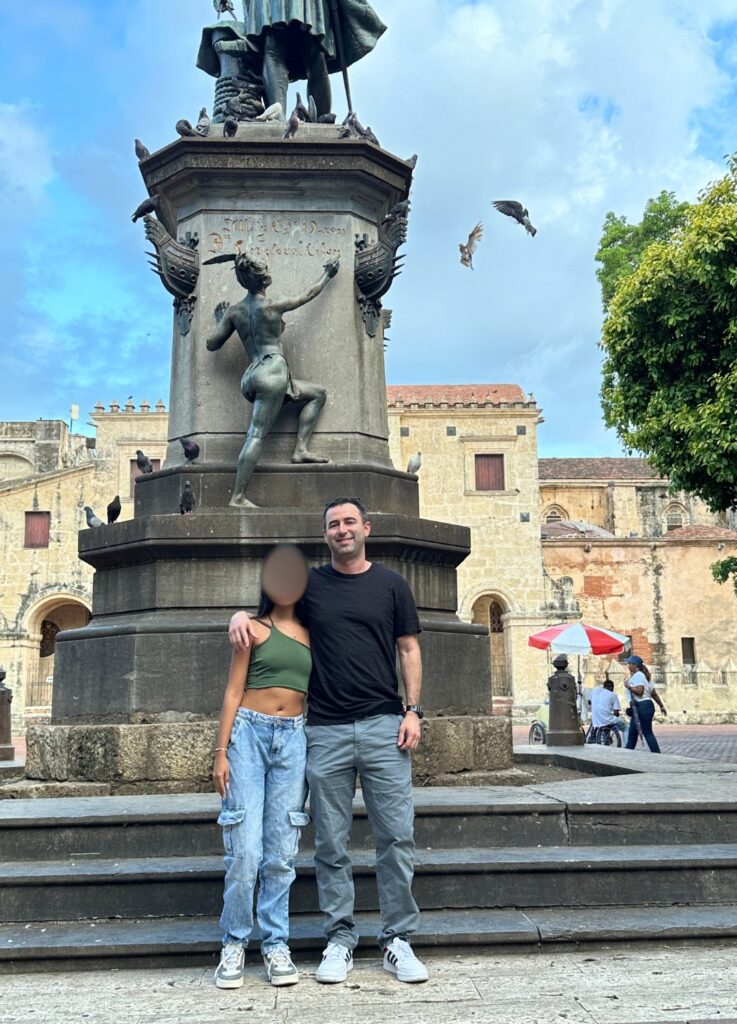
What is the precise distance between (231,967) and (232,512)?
3.27m

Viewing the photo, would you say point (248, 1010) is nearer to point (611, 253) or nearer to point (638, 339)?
point (638, 339)

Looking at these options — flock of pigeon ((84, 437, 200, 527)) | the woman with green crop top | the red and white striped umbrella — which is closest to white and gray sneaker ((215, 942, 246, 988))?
the woman with green crop top

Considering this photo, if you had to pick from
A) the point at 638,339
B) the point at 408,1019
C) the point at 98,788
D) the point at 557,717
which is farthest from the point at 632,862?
the point at 638,339

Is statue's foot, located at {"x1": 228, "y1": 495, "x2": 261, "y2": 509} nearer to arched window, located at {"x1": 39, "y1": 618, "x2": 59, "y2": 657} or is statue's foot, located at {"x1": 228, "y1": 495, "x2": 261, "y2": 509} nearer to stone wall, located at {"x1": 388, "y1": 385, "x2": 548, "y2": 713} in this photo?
stone wall, located at {"x1": 388, "y1": 385, "x2": 548, "y2": 713}

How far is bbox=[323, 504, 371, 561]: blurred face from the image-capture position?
3.82 meters

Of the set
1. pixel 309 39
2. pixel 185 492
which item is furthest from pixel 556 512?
pixel 185 492

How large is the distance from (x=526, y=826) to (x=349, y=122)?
5.15m

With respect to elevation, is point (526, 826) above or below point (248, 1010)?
above

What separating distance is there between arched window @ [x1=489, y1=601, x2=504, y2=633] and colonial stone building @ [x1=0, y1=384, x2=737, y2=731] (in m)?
0.07

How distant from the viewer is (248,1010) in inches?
127

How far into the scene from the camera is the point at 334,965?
347 centimetres

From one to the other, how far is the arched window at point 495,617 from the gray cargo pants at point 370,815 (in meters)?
34.0

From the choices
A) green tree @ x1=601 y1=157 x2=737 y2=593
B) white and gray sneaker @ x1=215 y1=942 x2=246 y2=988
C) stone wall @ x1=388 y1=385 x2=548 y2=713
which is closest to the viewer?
white and gray sneaker @ x1=215 y1=942 x2=246 y2=988

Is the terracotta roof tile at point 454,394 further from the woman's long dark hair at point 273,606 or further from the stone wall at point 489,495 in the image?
the woman's long dark hair at point 273,606
